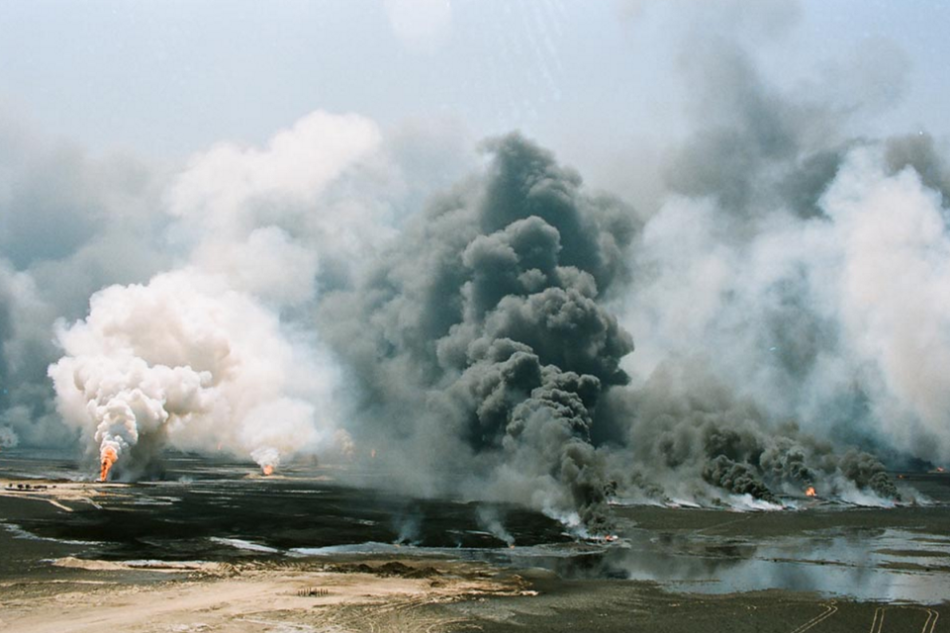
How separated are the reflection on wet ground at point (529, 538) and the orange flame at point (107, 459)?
516 cm

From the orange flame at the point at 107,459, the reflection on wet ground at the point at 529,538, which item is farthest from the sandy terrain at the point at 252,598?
the orange flame at the point at 107,459

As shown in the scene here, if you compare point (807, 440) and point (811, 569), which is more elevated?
point (807, 440)

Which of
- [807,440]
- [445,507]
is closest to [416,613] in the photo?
[445,507]

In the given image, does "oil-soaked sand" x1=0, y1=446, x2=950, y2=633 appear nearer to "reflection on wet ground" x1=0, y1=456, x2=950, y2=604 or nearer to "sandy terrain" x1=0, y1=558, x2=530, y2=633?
"sandy terrain" x1=0, y1=558, x2=530, y2=633

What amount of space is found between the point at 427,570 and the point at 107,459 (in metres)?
82.7

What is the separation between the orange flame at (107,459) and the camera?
119 m

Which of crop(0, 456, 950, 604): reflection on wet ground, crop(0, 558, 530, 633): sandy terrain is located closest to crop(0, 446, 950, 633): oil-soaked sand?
crop(0, 558, 530, 633): sandy terrain

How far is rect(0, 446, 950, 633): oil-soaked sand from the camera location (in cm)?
4441

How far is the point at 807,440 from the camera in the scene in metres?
165

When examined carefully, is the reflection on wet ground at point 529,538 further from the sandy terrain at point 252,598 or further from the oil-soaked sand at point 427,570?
the sandy terrain at point 252,598

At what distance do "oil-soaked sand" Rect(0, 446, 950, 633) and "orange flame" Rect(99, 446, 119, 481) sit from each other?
554 inches

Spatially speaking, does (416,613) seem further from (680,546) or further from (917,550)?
(917,550)

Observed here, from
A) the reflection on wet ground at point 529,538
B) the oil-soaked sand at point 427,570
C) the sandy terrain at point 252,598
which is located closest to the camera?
the sandy terrain at point 252,598

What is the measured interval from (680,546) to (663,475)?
6392 centimetres
